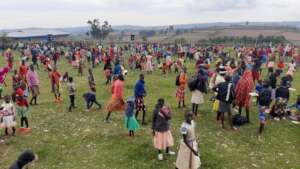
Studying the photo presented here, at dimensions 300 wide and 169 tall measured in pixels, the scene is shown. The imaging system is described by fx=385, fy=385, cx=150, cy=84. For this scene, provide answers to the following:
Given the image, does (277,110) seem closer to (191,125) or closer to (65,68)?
(191,125)

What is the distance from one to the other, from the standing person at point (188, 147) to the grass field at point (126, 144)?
1372 millimetres

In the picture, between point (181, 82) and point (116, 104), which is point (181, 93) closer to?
point (181, 82)

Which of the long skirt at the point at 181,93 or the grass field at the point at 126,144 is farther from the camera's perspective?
the long skirt at the point at 181,93

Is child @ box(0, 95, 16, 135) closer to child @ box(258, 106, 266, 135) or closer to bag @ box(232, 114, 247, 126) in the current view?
bag @ box(232, 114, 247, 126)

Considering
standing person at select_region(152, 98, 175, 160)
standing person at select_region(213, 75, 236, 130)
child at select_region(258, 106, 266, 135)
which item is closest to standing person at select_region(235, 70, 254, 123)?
child at select_region(258, 106, 266, 135)

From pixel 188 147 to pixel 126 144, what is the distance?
3.62 m

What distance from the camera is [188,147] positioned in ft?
31.3

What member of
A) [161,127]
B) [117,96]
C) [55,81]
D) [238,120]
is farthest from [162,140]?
[55,81]

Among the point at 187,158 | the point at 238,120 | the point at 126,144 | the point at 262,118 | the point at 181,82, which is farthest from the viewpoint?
the point at 181,82

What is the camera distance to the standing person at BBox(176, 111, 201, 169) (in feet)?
31.1

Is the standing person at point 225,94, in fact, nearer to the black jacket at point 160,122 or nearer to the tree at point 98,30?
the black jacket at point 160,122

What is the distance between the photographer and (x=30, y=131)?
14.1 metres

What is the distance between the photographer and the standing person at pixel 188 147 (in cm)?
948

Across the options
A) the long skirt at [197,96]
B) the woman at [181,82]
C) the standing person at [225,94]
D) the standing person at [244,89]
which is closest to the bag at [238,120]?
the standing person at [244,89]
